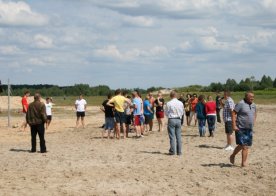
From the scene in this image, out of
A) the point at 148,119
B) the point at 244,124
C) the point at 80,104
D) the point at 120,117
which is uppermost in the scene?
the point at 80,104

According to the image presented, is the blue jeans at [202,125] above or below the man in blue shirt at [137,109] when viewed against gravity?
below

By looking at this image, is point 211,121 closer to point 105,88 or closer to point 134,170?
point 134,170

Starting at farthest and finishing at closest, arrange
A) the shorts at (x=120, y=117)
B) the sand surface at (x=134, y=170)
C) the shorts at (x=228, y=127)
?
the shorts at (x=120, y=117) < the shorts at (x=228, y=127) < the sand surface at (x=134, y=170)

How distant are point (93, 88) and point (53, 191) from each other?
12730cm

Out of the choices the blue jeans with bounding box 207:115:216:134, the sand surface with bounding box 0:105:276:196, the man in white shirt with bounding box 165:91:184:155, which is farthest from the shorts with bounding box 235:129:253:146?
the blue jeans with bounding box 207:115:216:134

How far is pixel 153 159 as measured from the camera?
14461 millimetres

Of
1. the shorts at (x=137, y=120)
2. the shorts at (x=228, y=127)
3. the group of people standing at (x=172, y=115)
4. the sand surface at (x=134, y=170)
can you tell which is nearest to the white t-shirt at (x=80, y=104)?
the group of people standing at (x=172, y=115)

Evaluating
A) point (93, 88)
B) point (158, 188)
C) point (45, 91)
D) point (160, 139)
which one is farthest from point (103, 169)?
point (93, 88)

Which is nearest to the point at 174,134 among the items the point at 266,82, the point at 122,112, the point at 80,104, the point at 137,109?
the point at 122,112

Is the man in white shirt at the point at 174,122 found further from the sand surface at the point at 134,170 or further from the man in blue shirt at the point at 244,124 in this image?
the man in blue shirt at the point at 244,124

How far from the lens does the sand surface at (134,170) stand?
1080cm

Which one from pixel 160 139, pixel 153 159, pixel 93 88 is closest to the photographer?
pixel 153 159

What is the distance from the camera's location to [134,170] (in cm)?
1267

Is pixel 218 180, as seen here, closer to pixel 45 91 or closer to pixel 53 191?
pixel 53 191
